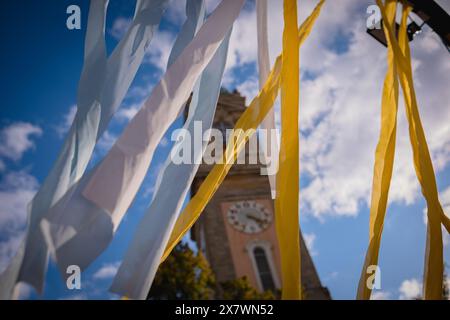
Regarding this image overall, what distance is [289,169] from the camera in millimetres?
2172

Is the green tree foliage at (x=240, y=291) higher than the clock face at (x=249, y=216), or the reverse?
the clock face at (x=249, y=216)

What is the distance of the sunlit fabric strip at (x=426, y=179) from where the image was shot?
215 cm

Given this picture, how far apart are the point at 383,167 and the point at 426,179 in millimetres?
294

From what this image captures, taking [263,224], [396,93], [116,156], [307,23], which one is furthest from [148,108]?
[263,224]

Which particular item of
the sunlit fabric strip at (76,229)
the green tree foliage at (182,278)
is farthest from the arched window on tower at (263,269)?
the sunlit fabric strip at (76,229)

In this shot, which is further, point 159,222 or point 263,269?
point 263,269

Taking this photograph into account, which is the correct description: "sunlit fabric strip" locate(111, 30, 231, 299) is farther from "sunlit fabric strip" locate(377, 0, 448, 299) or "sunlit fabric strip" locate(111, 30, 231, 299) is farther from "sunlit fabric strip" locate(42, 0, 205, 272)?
"sunlit fabric strip" locate(377, 0, 448, 299)

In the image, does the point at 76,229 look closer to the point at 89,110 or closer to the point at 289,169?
the point at 89,110

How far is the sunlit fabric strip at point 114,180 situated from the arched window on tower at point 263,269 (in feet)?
55.3

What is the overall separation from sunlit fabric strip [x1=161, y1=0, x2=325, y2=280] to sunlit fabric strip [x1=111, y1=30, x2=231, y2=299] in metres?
0.23

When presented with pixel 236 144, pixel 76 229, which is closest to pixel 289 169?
pixel 236 144

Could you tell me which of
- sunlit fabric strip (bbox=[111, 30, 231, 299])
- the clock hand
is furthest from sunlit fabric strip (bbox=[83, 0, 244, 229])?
the clock hand

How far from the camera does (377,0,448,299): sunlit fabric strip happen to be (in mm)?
2150

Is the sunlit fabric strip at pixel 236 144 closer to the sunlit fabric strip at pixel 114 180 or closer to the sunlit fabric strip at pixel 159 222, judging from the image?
the sunlit fabric strip at pixel 159 222
